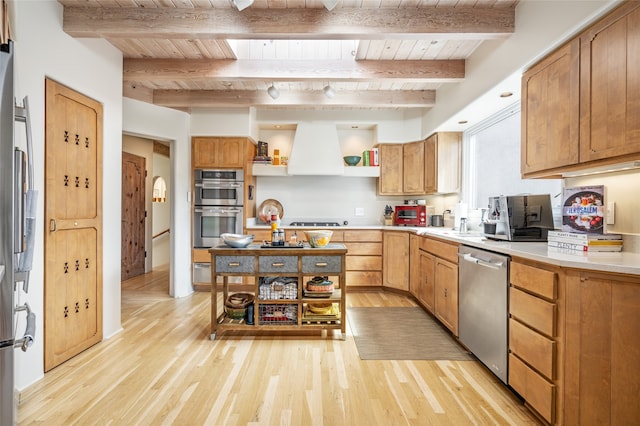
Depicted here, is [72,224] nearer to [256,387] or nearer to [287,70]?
[256,387]

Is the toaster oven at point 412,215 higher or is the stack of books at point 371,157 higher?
the stack of books at point 371,157

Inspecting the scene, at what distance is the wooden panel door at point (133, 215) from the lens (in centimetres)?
536

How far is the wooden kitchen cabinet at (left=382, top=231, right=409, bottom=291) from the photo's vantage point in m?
4.42

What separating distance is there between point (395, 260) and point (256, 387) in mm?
2818

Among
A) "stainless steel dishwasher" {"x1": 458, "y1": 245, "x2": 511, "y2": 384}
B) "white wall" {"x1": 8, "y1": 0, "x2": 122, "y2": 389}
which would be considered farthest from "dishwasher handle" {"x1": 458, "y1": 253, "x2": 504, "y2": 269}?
"white wall" {"x1": 8, "y1": 0, "x2": 122, "y2": 389}

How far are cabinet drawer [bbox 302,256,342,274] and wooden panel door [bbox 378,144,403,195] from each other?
2342 millimetres

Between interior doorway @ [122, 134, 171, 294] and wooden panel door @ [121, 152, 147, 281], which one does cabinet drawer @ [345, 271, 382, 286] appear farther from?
wooden panel door @ [121, 152, 147, 281]

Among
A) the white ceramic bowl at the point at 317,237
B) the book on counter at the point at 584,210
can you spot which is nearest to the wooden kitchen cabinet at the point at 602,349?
the book on counter at the point at 584,210

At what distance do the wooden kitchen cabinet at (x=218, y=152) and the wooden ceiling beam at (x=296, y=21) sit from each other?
6.99 feet

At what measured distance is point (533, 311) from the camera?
1.83 meters

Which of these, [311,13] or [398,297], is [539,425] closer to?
[398,297]

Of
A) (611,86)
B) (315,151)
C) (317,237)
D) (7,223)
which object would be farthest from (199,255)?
(611,86)

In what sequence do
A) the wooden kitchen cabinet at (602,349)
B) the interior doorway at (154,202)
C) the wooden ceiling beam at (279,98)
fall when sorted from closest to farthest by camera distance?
the wooden kitchen cabinet at (602,349) → the wooden ceiling beam at (279,98) → the interior doorway at (154,202)

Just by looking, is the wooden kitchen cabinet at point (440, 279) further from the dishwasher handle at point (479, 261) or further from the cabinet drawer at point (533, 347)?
the cabinet drawer at point (533, 347)
